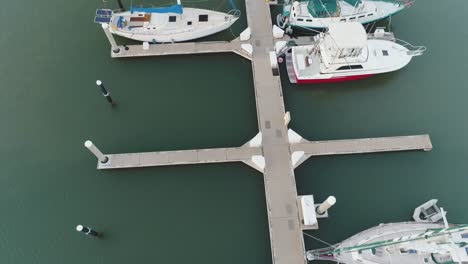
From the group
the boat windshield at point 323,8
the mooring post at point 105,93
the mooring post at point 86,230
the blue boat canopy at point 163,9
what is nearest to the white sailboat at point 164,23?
the blue boat canopy at point 163,9

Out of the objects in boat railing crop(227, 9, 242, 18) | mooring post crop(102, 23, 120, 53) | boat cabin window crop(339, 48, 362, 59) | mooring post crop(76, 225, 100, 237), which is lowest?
mooring post crop(76, 225, 100, 237)

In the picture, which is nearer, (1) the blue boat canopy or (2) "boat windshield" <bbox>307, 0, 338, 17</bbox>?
(1) the blue boat canopy

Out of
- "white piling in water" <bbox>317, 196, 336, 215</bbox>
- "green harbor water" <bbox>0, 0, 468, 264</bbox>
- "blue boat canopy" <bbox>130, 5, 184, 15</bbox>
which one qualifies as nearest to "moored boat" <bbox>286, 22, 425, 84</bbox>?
"green harbor water" <bbox>0, 0, 468, 264</bbox>

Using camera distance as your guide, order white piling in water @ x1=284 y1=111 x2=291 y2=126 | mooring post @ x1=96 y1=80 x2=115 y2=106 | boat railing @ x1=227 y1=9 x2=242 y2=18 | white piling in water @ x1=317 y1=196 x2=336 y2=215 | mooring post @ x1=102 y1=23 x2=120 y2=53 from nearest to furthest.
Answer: white piling in water @ x1=317 y1=196 x2=336 y2=215
white piling in water @ x1=284 y1=111 x2=291 y2=126
mooring post @ x1=96 y1=80 x2=115 y2=106
mooring post @ x1=102 y1=23 x2=120 y2=53
boat railing @ x1=227 y1=9 x2=242 y2=18

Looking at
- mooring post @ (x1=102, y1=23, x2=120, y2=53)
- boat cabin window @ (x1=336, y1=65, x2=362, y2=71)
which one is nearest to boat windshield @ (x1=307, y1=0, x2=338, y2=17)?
boat cabin window @ (x1=336, y1=65, x2=362, y2=71)

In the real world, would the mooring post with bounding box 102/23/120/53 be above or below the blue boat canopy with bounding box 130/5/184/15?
below

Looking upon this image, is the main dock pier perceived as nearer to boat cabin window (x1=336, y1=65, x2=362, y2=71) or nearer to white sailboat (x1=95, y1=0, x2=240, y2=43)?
white sailboat (x1=95, y1=0, x2=240, y2=43)

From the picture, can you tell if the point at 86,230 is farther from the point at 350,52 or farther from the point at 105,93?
the point at 350,52

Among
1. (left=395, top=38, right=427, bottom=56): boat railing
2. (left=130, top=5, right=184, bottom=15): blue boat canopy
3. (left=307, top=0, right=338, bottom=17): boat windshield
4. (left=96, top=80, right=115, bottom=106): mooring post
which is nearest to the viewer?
(left=96, top=80, right=115, bottom=106): mooring post
